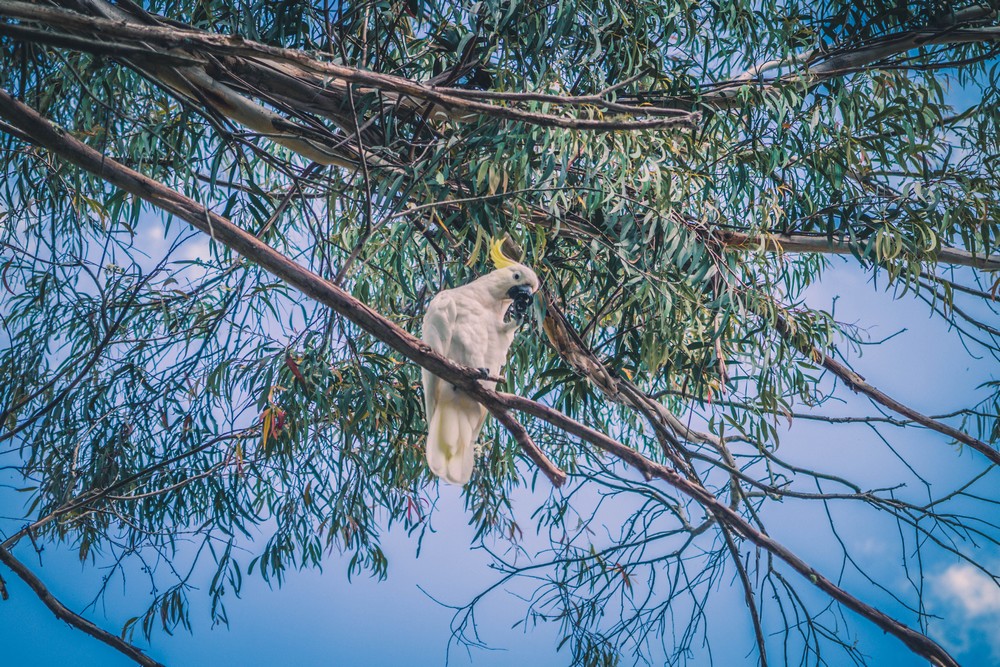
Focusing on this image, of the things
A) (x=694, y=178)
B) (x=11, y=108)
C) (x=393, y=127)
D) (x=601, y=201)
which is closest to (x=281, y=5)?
(x=393, y=127)

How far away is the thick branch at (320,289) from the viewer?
1409 millimetres

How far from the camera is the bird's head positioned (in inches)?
70.7

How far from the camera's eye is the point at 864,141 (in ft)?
7.43

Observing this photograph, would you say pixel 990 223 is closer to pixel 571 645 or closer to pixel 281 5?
pixel 571 645

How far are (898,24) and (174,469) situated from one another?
2668 mm

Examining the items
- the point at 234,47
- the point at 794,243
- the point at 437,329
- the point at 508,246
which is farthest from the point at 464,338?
the point at 794,243

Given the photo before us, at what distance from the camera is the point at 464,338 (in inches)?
72.1

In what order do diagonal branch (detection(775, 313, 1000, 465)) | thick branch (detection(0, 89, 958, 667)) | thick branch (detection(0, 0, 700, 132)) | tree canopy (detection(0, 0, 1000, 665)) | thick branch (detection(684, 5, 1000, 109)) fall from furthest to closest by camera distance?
1. diagonal branch (detection(775, 313, 1000, 465))
2. thick branch (detection(684, 5, 1000, 109))
3. tree canopy (detection(0, 0, 1000, 665))
4. thick branch (detection(0, 89, 958, 667))
5. thick branch (detection(0, 0, 700, 132))

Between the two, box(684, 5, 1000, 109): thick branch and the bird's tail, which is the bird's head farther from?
box(684, 5, 1000, 109): thick branch

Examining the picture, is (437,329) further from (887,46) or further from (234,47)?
(887,46)

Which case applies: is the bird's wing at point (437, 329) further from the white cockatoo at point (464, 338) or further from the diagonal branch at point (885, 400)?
the diagonal branch at point (885, 400)

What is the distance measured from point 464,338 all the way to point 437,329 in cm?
7

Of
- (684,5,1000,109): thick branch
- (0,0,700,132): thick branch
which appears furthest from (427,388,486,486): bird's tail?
(684,5,1000,109): thick branch

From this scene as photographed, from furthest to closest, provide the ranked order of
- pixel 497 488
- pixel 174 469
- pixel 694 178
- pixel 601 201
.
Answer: pixel 497 488
pixel 174 469
pixel 694 178
pixel 601 201
